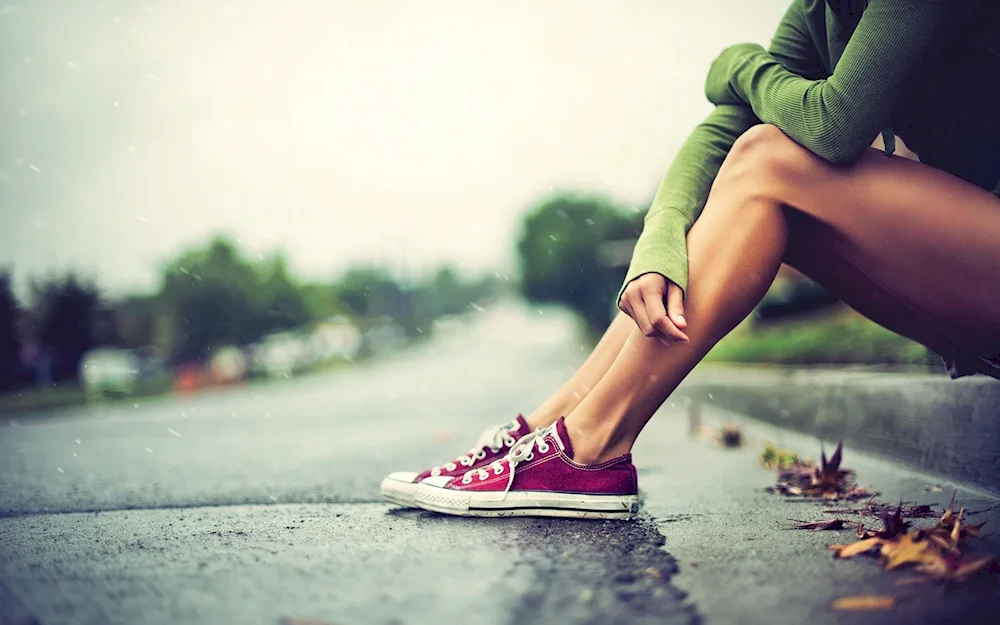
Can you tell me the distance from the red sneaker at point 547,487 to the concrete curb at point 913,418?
106cm

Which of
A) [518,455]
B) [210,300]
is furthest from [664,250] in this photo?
[210,300]

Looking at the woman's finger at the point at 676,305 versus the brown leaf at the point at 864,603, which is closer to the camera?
the brown leaf at the point at 864,603

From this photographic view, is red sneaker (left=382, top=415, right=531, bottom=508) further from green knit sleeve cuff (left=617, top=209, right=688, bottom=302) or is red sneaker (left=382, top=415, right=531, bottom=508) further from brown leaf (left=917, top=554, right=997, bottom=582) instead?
brown leaf (left=917, top=554, right=997, bottom=582)

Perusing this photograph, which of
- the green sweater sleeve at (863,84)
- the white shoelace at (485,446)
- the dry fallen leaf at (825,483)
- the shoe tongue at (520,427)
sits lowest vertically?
the dry fallen leaf at (825,483)

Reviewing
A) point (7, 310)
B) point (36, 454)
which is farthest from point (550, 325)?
point (36, 454)

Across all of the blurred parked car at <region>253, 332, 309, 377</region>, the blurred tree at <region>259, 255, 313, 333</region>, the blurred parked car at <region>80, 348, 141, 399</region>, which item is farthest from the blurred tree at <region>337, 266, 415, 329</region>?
the blurred parked car at <region>80, 348, 141, 399</region>

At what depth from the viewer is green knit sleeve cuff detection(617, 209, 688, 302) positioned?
58.9 inches

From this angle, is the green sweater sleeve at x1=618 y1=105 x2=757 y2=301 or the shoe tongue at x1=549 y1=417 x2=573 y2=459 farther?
the shoe tongue at x1=549 y1=417 x2=573 y2=459

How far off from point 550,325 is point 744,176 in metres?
81.8

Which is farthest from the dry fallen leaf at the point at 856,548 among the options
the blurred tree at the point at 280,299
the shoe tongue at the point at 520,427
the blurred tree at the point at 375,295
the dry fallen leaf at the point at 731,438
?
the blurred tree at the point at 375,295

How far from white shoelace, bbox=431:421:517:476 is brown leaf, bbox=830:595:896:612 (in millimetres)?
987

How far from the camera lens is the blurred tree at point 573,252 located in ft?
154

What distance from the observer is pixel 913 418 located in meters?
2.47

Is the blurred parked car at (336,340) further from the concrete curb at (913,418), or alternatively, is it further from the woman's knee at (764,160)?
the woman's knee at (764,160)
